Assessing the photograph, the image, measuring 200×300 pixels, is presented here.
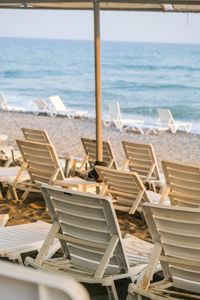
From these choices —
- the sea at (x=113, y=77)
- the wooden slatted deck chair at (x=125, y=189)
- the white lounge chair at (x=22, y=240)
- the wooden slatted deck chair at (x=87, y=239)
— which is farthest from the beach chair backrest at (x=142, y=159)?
the sea at (x=113, y=77)

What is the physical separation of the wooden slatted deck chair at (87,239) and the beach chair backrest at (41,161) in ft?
7.32

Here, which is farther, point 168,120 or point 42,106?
point 42,106

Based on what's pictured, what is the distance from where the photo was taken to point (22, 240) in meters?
3.15

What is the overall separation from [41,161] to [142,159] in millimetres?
1021

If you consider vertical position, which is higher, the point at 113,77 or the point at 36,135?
the point at 113,77

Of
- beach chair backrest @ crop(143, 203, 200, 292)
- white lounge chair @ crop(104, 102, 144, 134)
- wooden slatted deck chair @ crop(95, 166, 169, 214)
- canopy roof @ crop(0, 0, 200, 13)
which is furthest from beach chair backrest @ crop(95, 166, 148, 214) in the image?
white lounge chair @ crop(104, 102, 144, 134)

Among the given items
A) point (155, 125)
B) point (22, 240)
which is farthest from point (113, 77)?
point (22, 240)

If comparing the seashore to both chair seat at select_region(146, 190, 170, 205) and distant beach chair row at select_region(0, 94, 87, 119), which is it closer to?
chair seat at select_region(146, 190, 170, 205)

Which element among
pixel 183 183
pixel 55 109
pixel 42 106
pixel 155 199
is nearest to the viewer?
pixel 183 183

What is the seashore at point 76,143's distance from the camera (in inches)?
190

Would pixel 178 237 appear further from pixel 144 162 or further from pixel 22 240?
pixel 144 162

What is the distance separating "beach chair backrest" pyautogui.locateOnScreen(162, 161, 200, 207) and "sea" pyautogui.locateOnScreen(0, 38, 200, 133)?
20.8 m

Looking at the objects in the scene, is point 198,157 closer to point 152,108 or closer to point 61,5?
point 61,5

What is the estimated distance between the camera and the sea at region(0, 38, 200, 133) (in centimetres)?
3191
